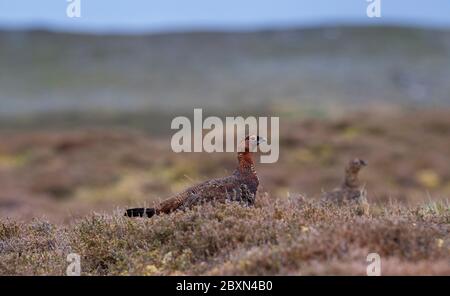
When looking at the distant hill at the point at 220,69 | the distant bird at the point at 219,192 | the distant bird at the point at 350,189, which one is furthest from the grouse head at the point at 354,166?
the distant hill at the point at 220,69

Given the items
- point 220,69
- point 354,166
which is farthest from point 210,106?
point 354,166

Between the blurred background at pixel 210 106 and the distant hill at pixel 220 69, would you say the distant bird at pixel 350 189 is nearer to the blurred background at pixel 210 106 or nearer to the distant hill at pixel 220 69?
the blurred background at pixel 210 106

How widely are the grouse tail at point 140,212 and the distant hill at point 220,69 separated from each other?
48.5 metres

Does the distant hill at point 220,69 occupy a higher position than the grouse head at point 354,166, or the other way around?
the distant hill at point 220,69

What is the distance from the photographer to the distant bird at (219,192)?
7.75 meters

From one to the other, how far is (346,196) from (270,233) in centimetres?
475

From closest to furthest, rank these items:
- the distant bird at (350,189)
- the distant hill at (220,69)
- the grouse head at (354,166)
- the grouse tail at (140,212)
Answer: the grouse tail at (140,212) → the distant bird at (350,189) → the grouse head at (354,166) → the distant hill at (220,69)

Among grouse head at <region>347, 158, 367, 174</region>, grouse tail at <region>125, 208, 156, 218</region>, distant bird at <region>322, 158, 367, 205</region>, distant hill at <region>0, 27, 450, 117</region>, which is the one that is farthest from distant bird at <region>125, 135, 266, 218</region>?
distant hill at <region>0, 27, 450, 117</region>

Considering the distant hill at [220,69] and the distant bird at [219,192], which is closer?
the distant bird at [219,192]

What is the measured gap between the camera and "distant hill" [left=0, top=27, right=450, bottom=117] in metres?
60.7

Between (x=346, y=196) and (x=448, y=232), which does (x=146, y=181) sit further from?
(x=448, y=232)

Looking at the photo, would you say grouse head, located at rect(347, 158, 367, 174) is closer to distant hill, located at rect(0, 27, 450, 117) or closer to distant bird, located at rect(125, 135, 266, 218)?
distant bird, located at rect(125, 135, 266, 218)
